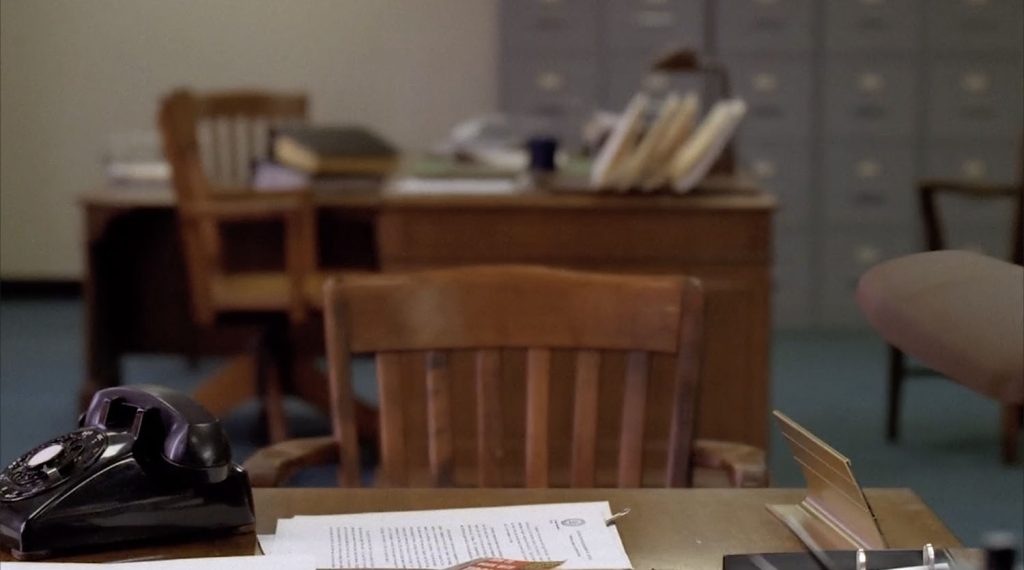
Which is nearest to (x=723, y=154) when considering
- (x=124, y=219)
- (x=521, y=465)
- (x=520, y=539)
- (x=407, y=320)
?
(x=521, y=465)

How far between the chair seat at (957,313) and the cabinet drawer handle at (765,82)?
4151 millimetres

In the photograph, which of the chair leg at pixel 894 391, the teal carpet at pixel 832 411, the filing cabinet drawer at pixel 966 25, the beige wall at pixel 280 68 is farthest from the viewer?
the beige wall at pixel 280 68

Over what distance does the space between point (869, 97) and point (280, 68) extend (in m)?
2.06

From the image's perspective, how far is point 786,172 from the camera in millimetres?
4602

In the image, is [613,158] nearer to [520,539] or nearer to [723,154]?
[723,154]

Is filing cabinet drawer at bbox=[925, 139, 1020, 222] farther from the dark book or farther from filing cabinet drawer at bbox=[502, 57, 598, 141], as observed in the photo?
the dark book

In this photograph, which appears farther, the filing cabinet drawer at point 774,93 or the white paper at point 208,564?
the filing cabinet drawer at point 774,93

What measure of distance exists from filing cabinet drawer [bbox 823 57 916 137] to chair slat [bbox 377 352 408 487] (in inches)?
137

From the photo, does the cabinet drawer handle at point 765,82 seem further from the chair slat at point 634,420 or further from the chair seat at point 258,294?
the chair slat at point 634,420

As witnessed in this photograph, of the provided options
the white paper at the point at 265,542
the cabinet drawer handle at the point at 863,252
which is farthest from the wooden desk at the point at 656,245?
the cabinet drawer handle at the point at 863,252

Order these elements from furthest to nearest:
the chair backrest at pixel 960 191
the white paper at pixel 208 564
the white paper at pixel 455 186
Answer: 1. the chair backrest at pixel 960 191
2. the white paper at pixel 455 186
3. the white paper at pixel 208 564

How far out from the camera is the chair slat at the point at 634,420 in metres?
1.32

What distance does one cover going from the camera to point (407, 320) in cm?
134

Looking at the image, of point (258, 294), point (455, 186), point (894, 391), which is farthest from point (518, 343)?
point (894, 391)
